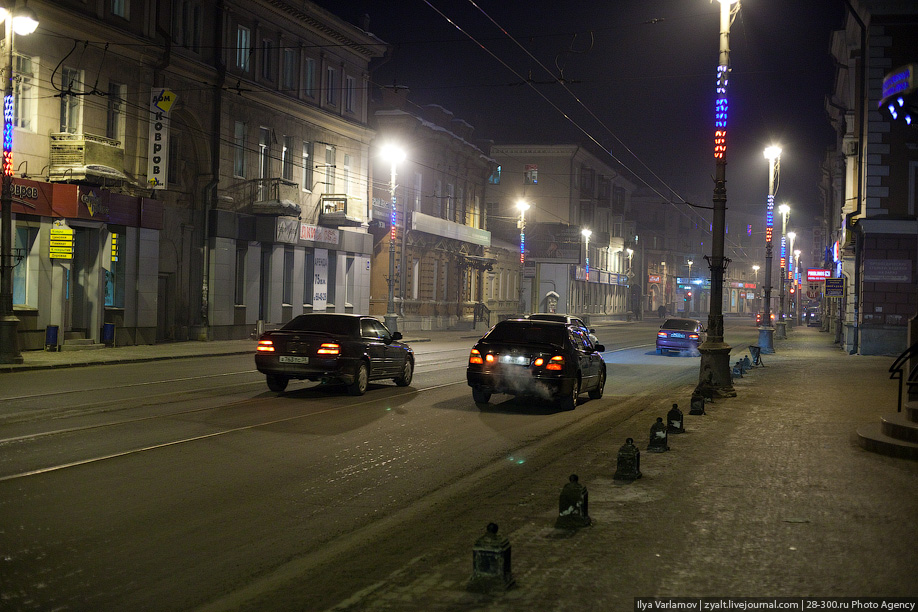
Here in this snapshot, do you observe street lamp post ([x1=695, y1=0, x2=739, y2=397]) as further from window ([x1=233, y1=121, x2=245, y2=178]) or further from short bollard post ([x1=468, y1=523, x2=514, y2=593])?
window ([x1=233, y1=121, x2=245, y2=178])

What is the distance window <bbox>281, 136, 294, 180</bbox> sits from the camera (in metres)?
37.6

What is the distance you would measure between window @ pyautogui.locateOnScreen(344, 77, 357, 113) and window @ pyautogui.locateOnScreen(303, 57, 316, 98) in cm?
262

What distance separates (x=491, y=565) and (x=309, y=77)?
37.0 meters

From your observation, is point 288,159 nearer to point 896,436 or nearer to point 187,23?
point 187,23

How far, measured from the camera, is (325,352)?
1584 centimetres

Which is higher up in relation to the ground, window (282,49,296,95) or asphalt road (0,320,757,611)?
window (282,49,296,95)

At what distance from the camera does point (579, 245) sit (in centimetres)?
7881

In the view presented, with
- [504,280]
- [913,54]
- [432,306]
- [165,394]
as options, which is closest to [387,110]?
[432,306]

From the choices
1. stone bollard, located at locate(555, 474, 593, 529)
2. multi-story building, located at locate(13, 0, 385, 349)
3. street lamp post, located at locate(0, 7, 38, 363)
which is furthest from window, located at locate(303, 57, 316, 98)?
stone bollard, located at locate(555, 474, 593, 529)

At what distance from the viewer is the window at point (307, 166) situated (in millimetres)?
39062

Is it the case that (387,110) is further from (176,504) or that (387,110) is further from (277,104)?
(176,504)

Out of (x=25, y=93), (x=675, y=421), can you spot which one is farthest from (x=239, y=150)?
(x=675, y=421)

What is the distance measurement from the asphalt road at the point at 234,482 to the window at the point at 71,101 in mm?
11619

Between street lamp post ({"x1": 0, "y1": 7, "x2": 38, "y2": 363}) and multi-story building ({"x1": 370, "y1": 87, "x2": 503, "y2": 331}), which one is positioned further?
multi-story building ({"x1": 370, "y1": 87, "x2": 503, "y2": 331})
